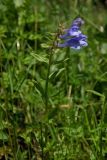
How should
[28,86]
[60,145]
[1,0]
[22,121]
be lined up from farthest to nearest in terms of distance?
[1,0] → [28,86] → [22,121] → [60,145]

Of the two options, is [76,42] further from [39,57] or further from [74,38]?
[39,57]

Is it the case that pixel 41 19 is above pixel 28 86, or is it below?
above

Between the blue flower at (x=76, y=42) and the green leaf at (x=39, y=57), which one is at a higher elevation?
the blue flower at (x=76, y=42)

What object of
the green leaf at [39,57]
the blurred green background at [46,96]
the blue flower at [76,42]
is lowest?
the blurred green background at [46,96]

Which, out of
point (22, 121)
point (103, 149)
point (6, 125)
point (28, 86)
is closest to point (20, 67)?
point (28, 86)

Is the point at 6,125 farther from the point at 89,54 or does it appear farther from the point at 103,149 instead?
the point at 89,54

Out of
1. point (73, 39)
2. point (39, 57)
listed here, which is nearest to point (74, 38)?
point (73, 39)

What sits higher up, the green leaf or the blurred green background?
the green leaf
